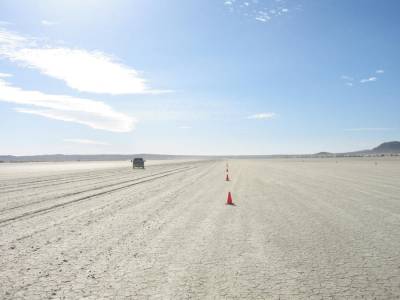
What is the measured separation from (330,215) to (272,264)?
5.41 meters

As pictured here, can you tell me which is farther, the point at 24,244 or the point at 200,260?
the point at 24,244

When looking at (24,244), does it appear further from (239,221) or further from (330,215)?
(330,215)

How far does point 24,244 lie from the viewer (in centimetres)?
706

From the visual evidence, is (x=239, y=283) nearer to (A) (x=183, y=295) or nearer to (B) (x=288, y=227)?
(A) (x=183, y=295)

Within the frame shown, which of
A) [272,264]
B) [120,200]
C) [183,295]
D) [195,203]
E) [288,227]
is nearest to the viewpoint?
[183,295]

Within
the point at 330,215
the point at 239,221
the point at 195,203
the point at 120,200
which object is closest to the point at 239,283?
the point at 239,221

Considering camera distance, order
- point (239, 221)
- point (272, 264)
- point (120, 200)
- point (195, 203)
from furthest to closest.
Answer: point (120, 200)
point (195, 203)
point (239, 221)
point (272, 264)

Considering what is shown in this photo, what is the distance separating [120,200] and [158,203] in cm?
190

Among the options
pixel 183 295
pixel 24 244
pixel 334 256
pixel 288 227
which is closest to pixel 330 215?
pixel 288 227

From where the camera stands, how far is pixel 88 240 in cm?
740

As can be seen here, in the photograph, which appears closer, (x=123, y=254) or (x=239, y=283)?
(x=239, y=283)

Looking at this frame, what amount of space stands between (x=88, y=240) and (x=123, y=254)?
4.78 feet

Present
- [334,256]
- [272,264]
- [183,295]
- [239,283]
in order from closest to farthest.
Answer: [183,295] < [239,283] < [272,264] < [334,256]

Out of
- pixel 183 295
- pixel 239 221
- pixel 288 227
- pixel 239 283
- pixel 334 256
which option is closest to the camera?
pixel 183 295
